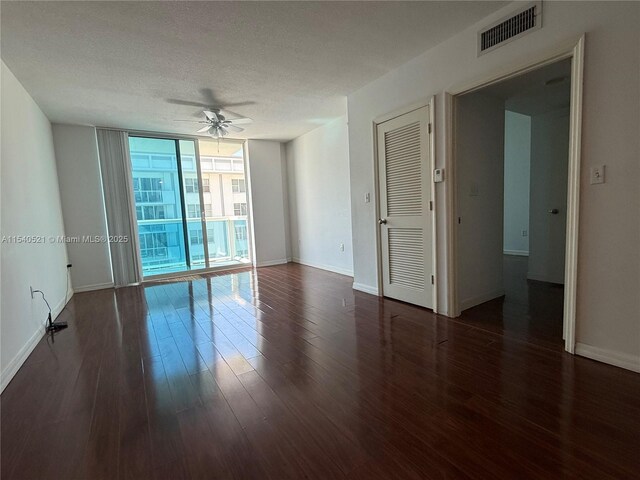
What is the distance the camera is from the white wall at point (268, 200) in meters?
6.22

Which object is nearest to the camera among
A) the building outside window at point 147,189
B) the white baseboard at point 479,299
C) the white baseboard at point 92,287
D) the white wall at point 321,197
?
the white baseboard at point 479,299

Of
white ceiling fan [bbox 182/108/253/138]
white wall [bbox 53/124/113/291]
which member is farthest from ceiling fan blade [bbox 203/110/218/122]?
white wall [bbox 53/124/113/291]

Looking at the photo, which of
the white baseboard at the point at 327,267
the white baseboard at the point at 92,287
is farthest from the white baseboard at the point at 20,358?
the white baseboard at the point at 327,267

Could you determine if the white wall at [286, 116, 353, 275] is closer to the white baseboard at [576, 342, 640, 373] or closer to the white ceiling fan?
the white ceiling fan

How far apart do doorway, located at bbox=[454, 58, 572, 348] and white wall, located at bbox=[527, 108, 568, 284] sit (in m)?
0.01

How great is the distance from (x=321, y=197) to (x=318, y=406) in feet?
14.2

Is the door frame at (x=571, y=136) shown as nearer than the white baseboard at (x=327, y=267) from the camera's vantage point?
Yes

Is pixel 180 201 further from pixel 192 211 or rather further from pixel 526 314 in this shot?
pixel 526 314

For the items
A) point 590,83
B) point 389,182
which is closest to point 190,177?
point 389,182

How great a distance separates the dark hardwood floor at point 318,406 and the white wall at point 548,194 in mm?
2150

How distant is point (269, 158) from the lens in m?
6.38

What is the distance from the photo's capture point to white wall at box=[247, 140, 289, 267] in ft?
20.4

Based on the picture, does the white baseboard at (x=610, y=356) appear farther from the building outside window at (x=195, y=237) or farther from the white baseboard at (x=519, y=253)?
the building outside window at (x=195, y=237)

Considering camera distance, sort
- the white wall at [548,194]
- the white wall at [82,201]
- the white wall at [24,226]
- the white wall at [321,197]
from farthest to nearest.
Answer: the white wall at [321,197] < the white wall at [82,201] < the white wall at [548,194] < the white wall at [24,226]
